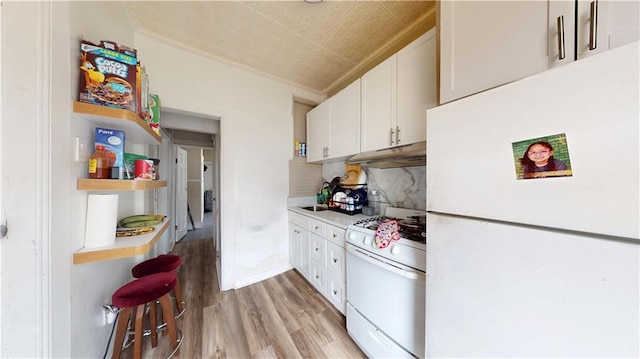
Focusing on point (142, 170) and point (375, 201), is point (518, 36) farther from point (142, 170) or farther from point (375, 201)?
point (142, 170)

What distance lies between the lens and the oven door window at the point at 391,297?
1.02 m

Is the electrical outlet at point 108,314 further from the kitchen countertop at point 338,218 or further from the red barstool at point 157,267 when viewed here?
the kitchen countertop at point 338,218

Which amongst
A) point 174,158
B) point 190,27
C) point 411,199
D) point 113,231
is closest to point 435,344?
point 411,199

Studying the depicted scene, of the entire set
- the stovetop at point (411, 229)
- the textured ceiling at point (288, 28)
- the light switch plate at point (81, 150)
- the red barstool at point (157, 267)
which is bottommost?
the red barstool at point (157, 267)

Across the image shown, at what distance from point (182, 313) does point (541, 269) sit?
2393 mm

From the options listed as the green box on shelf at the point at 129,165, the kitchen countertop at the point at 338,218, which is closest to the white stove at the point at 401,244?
the kitchen countertop at the point at 338,218

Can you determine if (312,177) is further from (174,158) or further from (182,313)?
(174,158)

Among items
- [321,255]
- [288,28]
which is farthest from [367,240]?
[288,28]

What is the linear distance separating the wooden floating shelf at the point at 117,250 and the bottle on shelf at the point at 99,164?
35 cm

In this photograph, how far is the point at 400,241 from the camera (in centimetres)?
111

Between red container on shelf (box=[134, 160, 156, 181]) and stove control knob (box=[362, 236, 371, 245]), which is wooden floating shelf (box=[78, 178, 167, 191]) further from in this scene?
stove control knob (box=[362, 236, 371, 245])

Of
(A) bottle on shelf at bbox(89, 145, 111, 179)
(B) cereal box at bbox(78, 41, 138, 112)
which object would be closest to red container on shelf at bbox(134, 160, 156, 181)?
(A) bottle on shelf at bbox(89, 145, 111, 179)

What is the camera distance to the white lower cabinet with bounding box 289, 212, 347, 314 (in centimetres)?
164

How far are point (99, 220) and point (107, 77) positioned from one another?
717 mm
